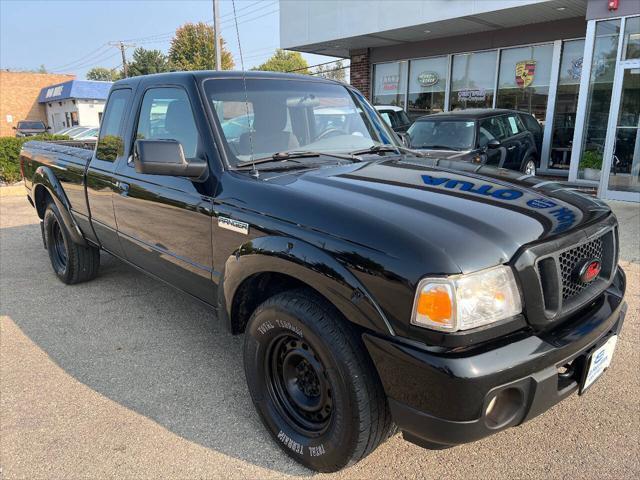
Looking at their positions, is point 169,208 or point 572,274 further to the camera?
point 169,208

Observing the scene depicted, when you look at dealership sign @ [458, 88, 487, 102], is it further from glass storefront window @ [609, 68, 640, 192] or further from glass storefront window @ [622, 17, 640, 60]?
glass storefront window @ [609, 68, 640, 192]

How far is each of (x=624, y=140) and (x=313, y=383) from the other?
29.0 feet

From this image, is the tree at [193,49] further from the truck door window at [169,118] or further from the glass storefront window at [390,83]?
the truck door window at [169,118]

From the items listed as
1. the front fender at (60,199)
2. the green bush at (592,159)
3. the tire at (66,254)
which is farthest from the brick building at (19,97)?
the green bush at (592,159)

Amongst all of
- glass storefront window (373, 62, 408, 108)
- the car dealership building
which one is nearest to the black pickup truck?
the car dealership building

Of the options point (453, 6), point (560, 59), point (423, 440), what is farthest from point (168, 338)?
point (560, 59)

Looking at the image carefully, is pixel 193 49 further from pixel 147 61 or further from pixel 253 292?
pixel 253 292

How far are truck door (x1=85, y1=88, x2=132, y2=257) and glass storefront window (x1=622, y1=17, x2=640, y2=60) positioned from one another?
865 centimetres

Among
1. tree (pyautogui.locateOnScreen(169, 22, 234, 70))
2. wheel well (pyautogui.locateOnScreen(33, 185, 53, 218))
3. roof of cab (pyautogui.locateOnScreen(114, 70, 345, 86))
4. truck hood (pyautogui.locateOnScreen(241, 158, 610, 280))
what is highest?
tree (pyautogui.locateOnScreen(169, 22, 234, 70))

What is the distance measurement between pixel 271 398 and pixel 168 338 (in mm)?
1577

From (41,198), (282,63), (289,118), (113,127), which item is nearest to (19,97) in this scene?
(282,63)

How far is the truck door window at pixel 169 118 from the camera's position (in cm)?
301

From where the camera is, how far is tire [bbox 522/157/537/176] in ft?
33.3

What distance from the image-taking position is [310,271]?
82.9 inches
